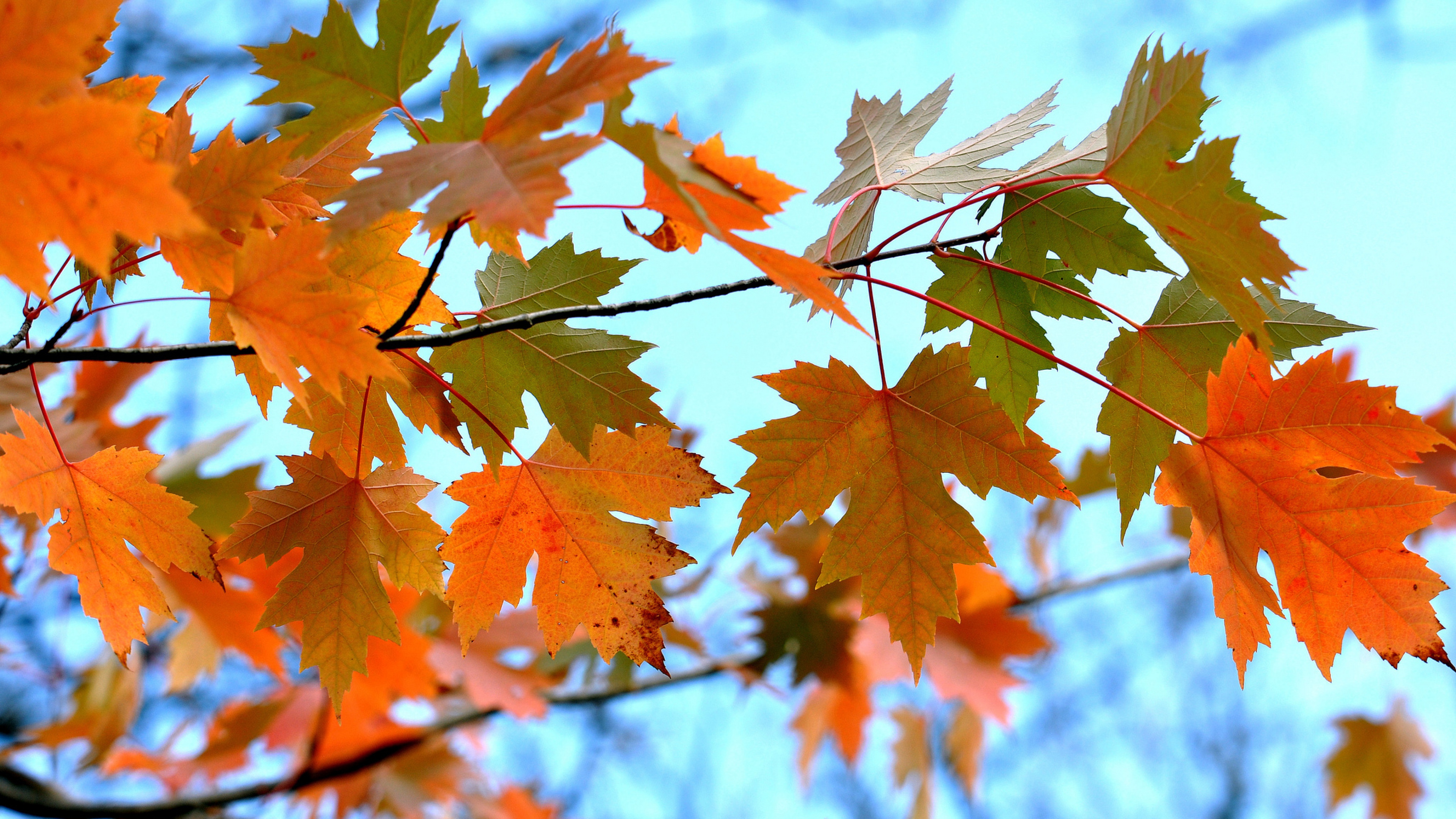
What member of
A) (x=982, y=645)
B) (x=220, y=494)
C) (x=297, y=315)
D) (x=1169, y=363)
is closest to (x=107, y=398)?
(x=220, y=494)

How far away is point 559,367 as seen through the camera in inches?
37.2

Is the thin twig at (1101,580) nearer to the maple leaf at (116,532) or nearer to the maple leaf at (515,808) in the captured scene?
the maple leaf at (515,808)

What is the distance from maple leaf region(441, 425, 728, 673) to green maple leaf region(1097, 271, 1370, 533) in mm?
486

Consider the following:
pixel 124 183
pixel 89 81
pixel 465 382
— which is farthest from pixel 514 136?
pixel 89 81

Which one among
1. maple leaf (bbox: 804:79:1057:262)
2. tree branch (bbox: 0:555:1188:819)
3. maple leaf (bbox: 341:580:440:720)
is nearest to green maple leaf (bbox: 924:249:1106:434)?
maple leaf (bbox: 804:79:1057:262)

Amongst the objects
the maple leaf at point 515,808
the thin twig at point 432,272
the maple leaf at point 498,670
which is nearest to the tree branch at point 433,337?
the thin twig at point 432,272

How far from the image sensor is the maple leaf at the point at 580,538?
988 millimetres

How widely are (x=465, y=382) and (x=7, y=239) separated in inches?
16.9

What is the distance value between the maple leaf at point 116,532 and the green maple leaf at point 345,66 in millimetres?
415

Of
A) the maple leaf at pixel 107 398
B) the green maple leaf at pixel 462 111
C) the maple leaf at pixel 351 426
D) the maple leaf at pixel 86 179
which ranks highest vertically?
the maple leaf at pixel 107 398

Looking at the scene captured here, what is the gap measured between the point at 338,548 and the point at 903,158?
0.85 m

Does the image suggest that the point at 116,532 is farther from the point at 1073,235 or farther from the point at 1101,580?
the point at 1101,580

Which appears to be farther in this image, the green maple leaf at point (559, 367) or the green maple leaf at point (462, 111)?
the green maple leaf at point (559, 367)

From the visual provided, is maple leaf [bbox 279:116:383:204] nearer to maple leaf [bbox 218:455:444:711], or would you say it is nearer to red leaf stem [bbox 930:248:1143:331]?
maple leaf [bbox 218:455:444:711]
